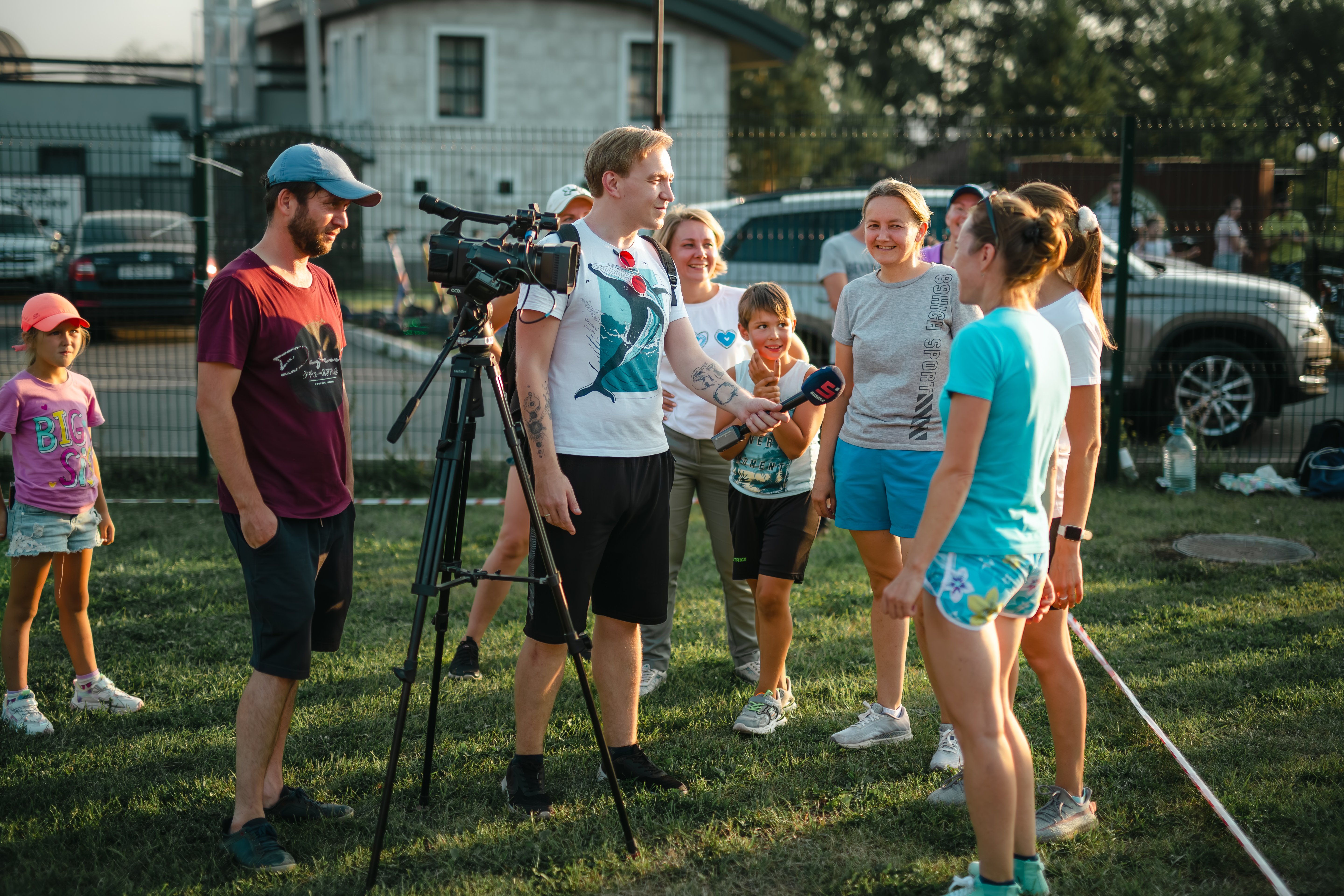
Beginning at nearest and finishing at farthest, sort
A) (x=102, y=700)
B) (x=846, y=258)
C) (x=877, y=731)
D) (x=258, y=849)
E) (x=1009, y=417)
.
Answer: (x=1009, y=417) → (x=258, y=849) → (x=877, y=731) → (x=102, y=700) → (x=846, y=258)

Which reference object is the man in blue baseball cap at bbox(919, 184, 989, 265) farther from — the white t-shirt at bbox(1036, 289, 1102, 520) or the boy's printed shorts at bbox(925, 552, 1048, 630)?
the boy's printed shorts at bbox(925, 552, 1048, 630)

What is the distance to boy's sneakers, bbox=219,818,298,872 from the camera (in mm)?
3062

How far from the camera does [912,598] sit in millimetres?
2625

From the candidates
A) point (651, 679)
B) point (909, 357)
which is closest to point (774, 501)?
point (909, 357)

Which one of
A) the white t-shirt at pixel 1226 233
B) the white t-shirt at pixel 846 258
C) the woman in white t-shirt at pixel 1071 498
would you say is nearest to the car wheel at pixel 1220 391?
the white t-shirt at pixel 1226 233

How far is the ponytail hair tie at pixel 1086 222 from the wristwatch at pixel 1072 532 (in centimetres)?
86

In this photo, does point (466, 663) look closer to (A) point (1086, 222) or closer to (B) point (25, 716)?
(B) point (25, 716)

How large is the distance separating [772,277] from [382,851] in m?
6.26

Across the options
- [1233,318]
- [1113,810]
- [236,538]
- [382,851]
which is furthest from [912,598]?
[1233,318]

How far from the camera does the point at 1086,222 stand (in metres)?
3.12

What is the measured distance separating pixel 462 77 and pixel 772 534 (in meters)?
24.4

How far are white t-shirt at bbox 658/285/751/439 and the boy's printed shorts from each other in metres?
2.01

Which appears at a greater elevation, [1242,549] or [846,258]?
[846,258]

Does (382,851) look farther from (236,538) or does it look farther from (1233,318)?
(1233,318)
